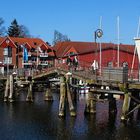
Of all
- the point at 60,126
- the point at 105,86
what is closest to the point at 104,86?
the point at 105,86

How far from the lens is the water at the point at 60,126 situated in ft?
119

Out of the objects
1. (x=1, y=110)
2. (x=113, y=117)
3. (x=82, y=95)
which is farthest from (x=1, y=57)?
(x=113, y=117)

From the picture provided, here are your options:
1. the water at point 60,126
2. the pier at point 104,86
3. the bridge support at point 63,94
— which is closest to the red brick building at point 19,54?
the pier at point 104,86

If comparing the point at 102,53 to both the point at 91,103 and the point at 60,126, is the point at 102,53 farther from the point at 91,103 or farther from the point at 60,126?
the point at 60,126

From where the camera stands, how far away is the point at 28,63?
368ft

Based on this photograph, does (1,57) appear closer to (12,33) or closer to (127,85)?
(12,33)

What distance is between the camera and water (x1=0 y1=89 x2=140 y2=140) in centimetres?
3634

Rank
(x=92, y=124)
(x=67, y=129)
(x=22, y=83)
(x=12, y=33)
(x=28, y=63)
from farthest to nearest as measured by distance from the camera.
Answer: (x=12, y=33) < (x=28, y=63) < (x=22, y=83) < (x=92, y=124) < (x=67, y=129)

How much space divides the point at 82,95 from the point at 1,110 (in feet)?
84.2

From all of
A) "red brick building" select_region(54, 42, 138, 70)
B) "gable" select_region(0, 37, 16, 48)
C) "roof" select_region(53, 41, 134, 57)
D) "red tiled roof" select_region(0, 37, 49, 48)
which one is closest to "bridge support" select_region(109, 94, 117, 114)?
"red brick building" select_region(54, 42, 138, 70)

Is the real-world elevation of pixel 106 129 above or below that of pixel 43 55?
below

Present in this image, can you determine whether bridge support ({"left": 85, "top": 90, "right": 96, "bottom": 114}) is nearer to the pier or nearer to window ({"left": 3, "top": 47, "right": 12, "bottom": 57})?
the pier

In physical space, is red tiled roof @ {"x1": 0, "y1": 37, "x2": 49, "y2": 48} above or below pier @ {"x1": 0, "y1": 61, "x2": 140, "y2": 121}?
above

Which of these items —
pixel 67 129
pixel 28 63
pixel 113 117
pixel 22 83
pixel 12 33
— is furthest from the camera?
pixel 12 33
